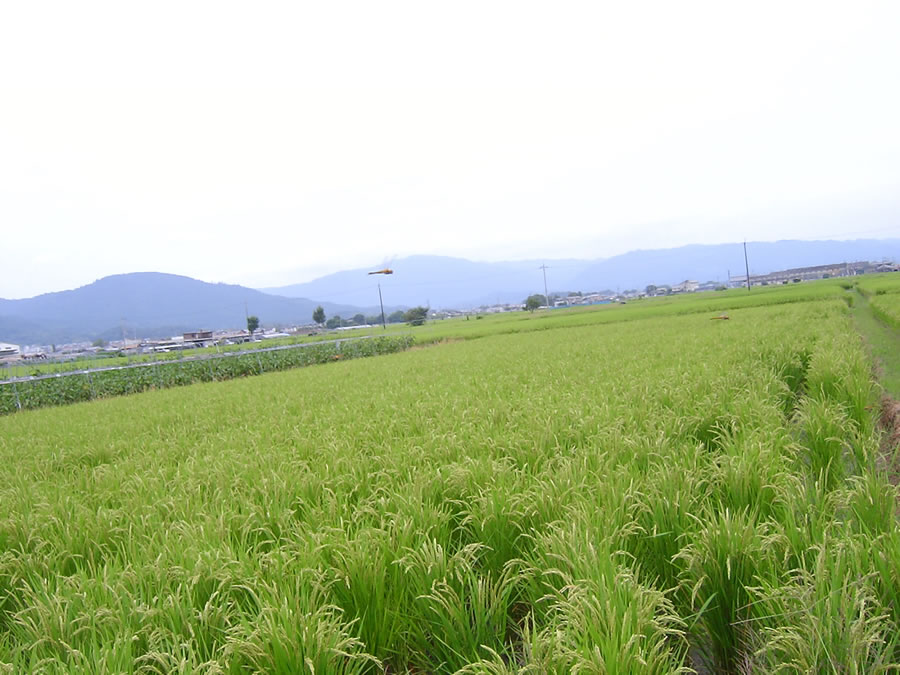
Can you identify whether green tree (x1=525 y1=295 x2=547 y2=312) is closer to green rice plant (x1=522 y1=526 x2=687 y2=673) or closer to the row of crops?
the row of crops

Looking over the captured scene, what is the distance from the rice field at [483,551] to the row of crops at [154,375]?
1593 centimetres

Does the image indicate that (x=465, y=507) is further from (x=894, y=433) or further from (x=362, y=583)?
(x=894, y=433)

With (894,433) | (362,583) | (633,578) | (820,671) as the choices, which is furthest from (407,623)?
(894,433)

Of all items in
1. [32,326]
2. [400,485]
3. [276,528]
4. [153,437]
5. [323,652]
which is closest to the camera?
[323,652]

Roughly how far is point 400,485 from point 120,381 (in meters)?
21.1

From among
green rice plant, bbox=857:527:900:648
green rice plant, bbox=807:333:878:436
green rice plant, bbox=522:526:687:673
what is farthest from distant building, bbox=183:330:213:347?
green rice plant, bbox=857:527:900:648

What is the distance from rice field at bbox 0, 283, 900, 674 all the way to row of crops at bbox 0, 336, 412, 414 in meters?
15.9

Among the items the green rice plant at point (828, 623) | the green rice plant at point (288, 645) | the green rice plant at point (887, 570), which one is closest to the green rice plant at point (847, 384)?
the green rice plant at point (887, 570)

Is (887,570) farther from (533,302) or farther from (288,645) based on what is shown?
(533,302)

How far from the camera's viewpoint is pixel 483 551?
9.41 ft

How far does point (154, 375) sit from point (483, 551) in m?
22.6

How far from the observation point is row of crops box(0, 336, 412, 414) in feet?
60.0

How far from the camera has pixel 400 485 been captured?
3.66 m

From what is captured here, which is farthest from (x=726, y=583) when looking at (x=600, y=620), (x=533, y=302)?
(x=533, y=302)
